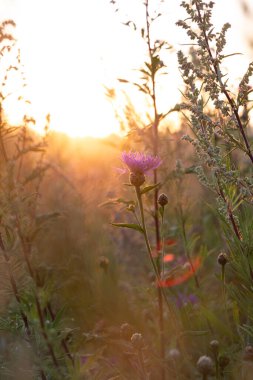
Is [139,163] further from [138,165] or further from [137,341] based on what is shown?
[137,341]

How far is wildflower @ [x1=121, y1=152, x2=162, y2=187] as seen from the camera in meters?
1.91

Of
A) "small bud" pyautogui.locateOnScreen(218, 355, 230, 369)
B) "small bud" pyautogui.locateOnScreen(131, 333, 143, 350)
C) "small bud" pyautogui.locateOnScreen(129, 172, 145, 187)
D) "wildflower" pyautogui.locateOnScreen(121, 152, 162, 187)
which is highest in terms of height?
"wildflower" pyautogui.locateOnScreen(121, 152, 162, 187)

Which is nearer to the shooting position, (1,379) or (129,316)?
(1,379)

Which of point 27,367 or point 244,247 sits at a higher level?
point 244,247

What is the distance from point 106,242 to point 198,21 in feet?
8.07

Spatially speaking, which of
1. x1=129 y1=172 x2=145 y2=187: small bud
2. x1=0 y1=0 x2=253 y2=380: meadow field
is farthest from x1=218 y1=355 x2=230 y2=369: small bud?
x1=129 y1=172 x2=145 y2=187: small bud

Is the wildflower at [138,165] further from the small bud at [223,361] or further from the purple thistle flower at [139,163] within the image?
the small bud at [223,361]

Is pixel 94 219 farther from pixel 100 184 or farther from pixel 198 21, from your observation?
pixel 198 21

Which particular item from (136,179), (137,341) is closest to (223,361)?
(137,341)

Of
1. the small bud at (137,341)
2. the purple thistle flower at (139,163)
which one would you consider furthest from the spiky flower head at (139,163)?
the small bud at (137,341)

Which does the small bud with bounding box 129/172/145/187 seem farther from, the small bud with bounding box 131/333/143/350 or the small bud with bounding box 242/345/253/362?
the small bud with bounding box 242/345/253/362

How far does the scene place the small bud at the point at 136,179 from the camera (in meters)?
1.90

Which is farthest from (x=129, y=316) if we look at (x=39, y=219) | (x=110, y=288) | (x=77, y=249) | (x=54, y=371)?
(x=54, y=371)

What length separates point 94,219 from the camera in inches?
167
